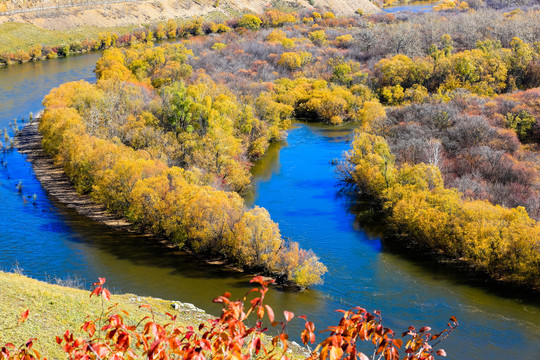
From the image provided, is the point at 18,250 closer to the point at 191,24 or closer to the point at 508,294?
the point at 508,294

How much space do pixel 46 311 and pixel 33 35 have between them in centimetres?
9936

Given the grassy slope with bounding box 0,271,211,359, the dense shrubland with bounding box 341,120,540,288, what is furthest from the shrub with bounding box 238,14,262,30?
the grassy slope with bounding box 0,271,211,359

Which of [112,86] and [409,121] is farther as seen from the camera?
[112,86]

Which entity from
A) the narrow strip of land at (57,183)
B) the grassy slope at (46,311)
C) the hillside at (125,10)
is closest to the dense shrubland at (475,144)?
the narrow strip of land at (57,183)

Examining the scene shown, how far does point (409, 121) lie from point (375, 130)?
3.47m

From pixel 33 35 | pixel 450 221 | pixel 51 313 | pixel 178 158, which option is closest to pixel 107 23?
pixel 33 35

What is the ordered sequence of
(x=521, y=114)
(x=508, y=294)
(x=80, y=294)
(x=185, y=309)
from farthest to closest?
(x=521, y=114) < (x=508, y=294) < (x=185, y=309) < (x=80, y=294)

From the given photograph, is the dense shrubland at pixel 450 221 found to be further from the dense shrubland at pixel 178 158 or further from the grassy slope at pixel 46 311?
the grassy slope at pixel 46 311

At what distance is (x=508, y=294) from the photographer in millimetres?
28969

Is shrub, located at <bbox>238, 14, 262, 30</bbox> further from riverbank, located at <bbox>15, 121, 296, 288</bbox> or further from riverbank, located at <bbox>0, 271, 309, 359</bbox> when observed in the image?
riverbank, located at <bbox>0, 271, 309, 359</bbox>

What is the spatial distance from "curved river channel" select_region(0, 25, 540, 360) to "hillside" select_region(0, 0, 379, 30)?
7946 centimetres

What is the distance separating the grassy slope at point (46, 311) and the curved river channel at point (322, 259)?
594cm

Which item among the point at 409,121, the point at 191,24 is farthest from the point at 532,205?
the point at 191,24

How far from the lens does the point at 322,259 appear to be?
32.8 metres
